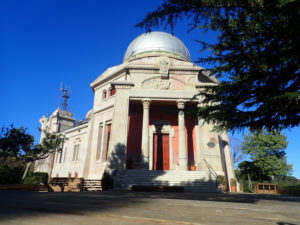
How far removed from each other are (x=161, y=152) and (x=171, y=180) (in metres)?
6.21

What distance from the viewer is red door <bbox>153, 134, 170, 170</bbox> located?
790 inches

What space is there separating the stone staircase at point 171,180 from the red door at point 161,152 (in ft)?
Answer: 15.8

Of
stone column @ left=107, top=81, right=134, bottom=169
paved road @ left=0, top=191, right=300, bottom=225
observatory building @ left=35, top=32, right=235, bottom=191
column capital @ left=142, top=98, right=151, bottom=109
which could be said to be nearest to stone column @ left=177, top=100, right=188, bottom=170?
observatory building @ left=35, top=32, right=235, bottom=191

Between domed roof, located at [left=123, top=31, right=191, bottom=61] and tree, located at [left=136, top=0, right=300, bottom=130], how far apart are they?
1959 cm

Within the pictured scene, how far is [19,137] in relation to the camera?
2395 cm

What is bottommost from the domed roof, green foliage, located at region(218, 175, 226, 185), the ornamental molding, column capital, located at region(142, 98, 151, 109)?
green foliage, located at region(218, 175, 226, 185)

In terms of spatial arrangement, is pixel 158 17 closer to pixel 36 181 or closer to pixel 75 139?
pixel 36 181

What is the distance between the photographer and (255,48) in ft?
19.4

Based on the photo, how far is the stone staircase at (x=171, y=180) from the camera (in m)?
13.8

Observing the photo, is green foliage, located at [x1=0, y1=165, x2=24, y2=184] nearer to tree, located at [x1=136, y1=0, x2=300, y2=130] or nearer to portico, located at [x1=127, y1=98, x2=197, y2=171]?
portico, located at [x1=127, y1=98, x2=197, y2=171]

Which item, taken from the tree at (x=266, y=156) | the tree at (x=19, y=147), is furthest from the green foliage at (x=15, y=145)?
the tree at (x=266, y=156)

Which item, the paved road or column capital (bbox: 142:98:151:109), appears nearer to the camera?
the paved road

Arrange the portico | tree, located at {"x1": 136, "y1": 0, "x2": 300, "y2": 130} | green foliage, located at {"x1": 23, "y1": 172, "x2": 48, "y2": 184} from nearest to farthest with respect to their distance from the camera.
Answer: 1. tree, located at {"x1": 136, "y1": 0, "x2": 300, "y2": 130}
2. the portico
3. green foliage, located at {"x1": 23, "y1": 172, "x2": 48, "y2": 184}

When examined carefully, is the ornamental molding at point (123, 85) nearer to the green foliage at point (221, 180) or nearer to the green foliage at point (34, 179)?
the green foliage at point (221, 180)
